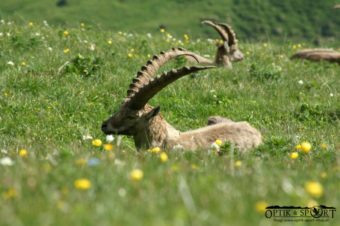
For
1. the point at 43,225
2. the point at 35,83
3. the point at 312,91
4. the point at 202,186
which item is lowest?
the point at 312,91

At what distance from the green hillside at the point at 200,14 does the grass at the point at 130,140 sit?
10823cm

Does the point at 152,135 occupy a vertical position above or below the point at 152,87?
below

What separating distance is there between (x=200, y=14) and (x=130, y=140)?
132493 millimetres

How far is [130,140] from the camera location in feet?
35.2

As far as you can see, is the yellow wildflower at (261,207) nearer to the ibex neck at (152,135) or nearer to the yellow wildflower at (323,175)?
the yellow wildflower at (323,175)

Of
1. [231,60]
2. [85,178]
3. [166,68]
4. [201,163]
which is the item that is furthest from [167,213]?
[231,60]

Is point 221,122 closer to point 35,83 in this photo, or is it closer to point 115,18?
point 35,83

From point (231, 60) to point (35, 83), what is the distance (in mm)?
6352

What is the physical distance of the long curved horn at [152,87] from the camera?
26.5 ft

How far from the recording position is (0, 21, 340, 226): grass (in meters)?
3.88

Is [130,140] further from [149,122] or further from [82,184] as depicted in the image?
[82,184]

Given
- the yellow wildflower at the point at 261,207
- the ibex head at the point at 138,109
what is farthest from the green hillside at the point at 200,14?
the yellow wildflower at the point at 261,207

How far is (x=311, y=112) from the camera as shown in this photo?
516 inches

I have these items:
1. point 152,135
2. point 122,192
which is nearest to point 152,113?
point 152,135
